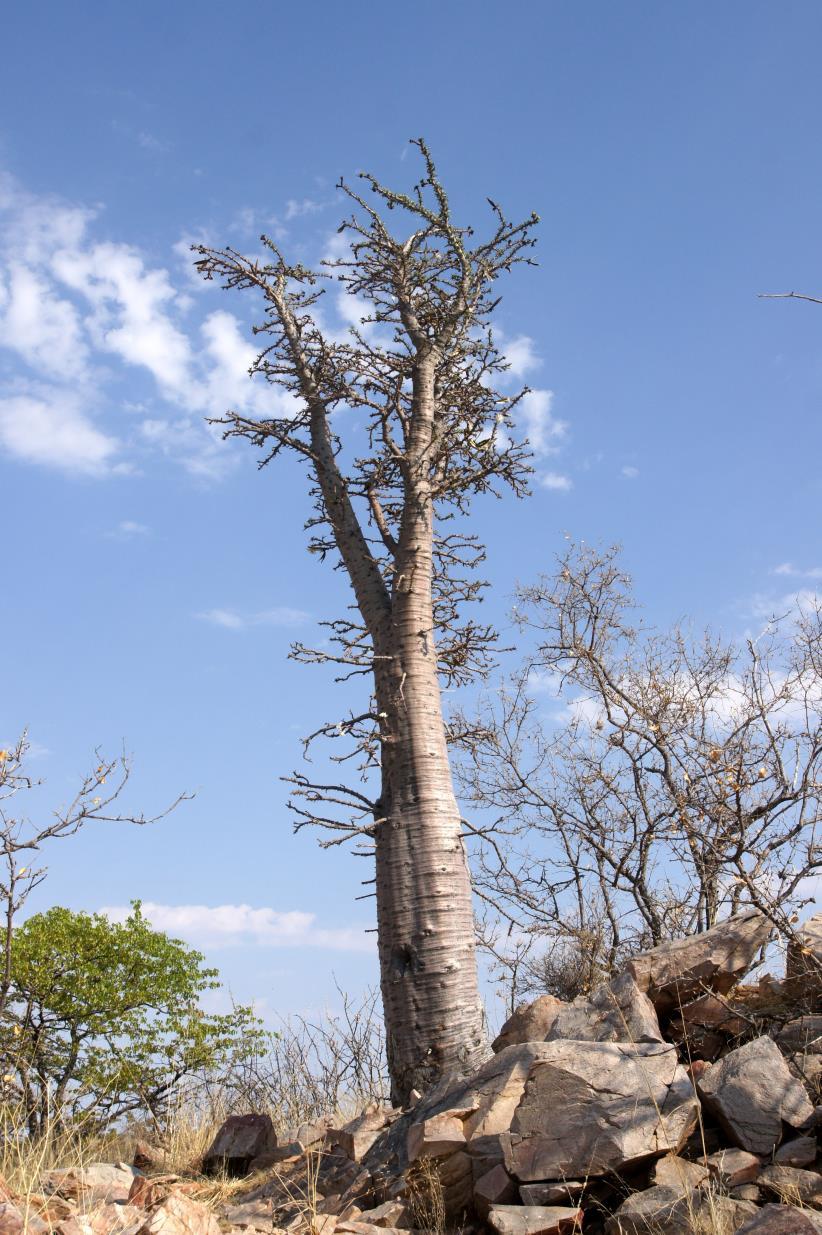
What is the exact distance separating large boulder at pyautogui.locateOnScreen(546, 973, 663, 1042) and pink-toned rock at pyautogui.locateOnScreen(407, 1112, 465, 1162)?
59 cm

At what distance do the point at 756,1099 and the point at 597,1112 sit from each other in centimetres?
62

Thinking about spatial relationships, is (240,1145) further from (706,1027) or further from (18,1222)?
(706,1027)

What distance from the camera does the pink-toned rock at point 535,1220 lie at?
3547 mm

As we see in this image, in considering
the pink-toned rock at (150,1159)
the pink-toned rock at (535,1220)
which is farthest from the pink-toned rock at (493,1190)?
the pink-toned rock at (150,1159)

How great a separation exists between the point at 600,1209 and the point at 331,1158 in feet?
6.19

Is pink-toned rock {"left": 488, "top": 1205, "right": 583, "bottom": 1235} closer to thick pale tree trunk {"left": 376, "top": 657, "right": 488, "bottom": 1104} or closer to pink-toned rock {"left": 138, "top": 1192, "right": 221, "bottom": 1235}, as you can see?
pink-toned rock {"left": 138, "top": 1192, "right": 221, "bottom": 1235}

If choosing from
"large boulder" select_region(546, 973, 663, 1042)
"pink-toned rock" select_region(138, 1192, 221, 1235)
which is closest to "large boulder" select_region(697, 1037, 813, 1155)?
"large boulder" select_region(546, 973, 663, 1042)

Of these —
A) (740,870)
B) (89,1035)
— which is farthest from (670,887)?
(89,1035)

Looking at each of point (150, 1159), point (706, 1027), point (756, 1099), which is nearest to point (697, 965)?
point (706, 1027)

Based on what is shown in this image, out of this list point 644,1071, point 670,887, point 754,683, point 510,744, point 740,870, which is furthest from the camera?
point 510,744

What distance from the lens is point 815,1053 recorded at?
4.29 metres

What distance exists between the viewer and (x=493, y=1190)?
12.6 feet

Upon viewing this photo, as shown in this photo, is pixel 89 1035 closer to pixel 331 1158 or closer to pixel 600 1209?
pixel 331 1158

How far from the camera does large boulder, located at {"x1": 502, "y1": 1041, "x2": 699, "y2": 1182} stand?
3.73 m
